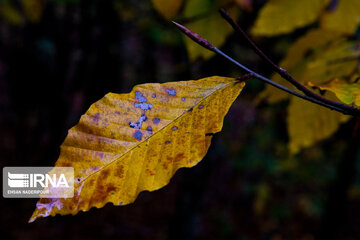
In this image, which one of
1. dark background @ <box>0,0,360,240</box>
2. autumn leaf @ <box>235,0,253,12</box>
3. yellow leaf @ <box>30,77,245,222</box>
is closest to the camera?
yellow leaf @ <box>30,77,245,222</box>

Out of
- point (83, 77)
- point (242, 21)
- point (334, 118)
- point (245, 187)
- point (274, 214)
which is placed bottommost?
point (274, 214)

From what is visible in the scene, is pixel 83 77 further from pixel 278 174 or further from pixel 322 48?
pixel 278 174

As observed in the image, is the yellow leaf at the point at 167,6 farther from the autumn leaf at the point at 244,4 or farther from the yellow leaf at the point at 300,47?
the yellow leaf at the point at 300,47

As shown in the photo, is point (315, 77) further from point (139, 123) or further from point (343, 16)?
point (139, 123)

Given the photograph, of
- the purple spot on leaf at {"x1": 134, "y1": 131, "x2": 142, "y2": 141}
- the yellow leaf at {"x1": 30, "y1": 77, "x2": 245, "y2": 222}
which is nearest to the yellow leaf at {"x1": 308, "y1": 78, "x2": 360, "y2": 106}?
the yellow leaf at {"x1": 30, "y1": 77, "x2": 245, "y2": 222}

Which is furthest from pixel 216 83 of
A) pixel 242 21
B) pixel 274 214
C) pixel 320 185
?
pixel 320 185

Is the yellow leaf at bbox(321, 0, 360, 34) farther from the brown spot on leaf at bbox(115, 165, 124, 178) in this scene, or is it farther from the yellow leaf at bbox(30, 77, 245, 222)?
the brown spot on leaf at bbox(115, 165, 124, 178)

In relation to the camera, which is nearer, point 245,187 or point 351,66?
point 351,66
